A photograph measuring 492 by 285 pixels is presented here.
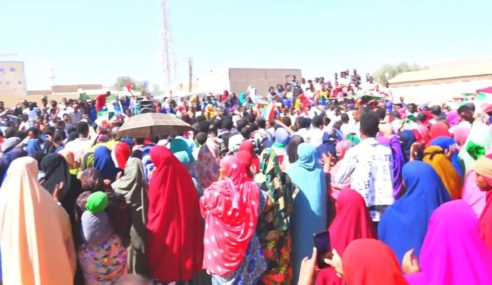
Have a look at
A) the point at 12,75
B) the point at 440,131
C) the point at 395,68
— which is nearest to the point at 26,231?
the point at 440,131

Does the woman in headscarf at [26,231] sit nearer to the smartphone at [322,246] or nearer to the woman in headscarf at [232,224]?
the woman in headscarf at [232,224]

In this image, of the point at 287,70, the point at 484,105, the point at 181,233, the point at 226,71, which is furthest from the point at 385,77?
the point at 181,233

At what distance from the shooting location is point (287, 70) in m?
39.6

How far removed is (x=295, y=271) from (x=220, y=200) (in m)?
1.14

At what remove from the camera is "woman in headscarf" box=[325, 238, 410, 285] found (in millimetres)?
1900

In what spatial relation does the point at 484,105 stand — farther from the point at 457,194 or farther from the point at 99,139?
the point at 99,139

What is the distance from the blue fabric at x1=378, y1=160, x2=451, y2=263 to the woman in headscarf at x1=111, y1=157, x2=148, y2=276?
198 centimetres

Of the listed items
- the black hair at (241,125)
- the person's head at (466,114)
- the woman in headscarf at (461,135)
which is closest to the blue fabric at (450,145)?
the woman in headscarf at (461,135)

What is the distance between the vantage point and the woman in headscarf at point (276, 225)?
357 centimetres

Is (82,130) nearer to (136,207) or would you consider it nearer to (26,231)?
(136,207)

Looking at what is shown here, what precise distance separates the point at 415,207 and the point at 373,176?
1.86 feet

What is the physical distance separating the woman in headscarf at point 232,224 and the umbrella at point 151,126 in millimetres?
2492

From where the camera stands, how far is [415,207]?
3438 millimetres

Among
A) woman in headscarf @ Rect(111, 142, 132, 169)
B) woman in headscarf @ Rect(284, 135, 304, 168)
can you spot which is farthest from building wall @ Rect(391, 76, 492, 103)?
woman in headscarf @ Rect(111, 142, 132, 169)
